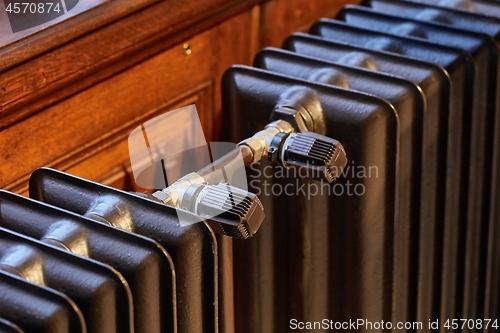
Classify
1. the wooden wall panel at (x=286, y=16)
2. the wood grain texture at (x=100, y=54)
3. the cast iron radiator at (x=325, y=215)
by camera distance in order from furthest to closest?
the wooden wall panel at (x=286, y=16) < the wood grain texture at (x=100, y=54) < the cast iron radiator at (x=325, y=215)

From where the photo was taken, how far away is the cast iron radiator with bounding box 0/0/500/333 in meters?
0.55

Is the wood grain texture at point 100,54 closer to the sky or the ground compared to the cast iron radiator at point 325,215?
closer to the sky

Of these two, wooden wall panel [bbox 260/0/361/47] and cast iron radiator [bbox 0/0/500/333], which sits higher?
wooden wall panel [bbox 260/0/361/47]

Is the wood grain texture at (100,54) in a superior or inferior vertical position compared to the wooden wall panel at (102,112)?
superior

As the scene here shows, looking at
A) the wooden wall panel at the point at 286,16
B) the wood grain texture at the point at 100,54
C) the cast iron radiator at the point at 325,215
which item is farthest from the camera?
the wooden wall panel at the point at 286,16

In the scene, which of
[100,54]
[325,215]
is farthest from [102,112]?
[325,215]

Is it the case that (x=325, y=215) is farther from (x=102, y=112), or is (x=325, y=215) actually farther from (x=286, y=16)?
(x=286, y=16)

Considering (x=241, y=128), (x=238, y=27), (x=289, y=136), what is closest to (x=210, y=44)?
(x=238, y=27)

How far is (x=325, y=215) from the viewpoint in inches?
31.1

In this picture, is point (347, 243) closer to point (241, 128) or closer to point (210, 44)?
point (241, 128)

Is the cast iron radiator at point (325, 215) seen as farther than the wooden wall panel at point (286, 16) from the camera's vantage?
No

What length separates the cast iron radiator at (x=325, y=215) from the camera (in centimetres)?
55

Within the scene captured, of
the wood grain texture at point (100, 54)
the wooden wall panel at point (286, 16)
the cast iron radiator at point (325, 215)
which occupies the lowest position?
the cast iron radiator at point (325, 215)

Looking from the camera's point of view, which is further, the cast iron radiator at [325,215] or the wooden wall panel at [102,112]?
the wooden wall panel at [102,112]
